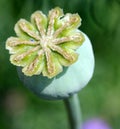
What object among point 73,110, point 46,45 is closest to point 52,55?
point 46,45

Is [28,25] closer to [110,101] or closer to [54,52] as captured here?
[54,52]

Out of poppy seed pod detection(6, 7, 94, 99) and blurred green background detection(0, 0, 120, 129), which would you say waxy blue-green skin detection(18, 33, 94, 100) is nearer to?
poppy seed pod detection(6, 7, 94, 99)

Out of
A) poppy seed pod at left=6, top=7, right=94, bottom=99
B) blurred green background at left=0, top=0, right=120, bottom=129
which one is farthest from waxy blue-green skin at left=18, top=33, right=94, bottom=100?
blurred green background at left=0, top=0, right=120, bottom=129

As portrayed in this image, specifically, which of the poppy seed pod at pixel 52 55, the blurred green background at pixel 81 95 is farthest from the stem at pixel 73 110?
the blurred green background at pixel 81 95

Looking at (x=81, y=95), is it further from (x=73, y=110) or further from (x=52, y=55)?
(x=52, y=55)

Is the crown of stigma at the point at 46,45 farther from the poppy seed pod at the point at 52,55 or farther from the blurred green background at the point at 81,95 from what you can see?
the blurred green background at the point at 81,95

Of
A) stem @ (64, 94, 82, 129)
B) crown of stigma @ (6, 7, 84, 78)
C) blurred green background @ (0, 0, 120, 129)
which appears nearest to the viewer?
crown of stigma @ (6, 7, 84, 78)

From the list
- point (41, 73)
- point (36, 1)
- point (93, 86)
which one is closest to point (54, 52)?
point (41, 73)
